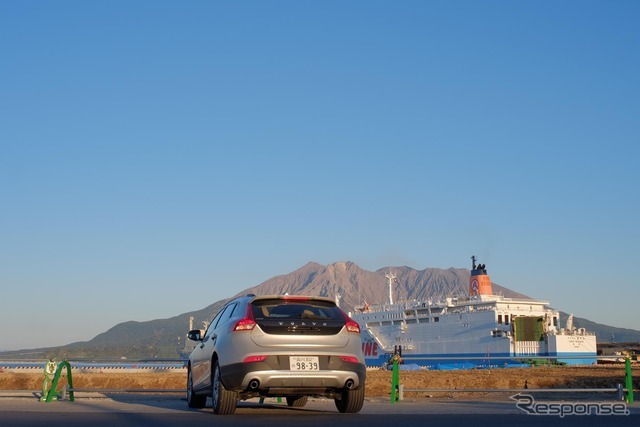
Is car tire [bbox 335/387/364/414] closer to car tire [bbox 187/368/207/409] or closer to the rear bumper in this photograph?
the rear bumper

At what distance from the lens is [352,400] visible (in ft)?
33.0

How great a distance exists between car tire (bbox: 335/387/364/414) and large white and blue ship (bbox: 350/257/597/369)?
52575 mm

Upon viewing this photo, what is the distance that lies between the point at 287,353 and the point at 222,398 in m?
1.05

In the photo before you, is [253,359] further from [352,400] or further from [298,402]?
[298,402]

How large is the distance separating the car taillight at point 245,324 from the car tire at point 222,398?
0.64 m

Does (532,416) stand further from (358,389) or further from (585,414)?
(358,389)

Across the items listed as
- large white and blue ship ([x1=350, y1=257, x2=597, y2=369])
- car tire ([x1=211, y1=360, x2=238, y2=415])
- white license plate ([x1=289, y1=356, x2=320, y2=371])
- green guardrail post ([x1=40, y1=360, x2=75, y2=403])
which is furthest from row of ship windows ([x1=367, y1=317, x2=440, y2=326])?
white license plate ([x1=289, y1=356, x2=320, y2=371])

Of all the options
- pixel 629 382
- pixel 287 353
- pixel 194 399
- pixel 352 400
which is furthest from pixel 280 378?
pixel 629 382

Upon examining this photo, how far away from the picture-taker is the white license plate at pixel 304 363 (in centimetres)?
930

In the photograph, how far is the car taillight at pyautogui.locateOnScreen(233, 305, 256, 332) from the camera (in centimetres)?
942

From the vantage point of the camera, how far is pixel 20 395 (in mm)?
15633

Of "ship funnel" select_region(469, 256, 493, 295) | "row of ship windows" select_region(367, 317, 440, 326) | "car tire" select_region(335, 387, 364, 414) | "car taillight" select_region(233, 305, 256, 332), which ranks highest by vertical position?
"ship funnel" select_region(469, 256, 493, 295)

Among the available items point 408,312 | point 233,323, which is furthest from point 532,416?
point 408,312

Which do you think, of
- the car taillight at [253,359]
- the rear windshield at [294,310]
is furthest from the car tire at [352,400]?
the car taillight at [253,359]
